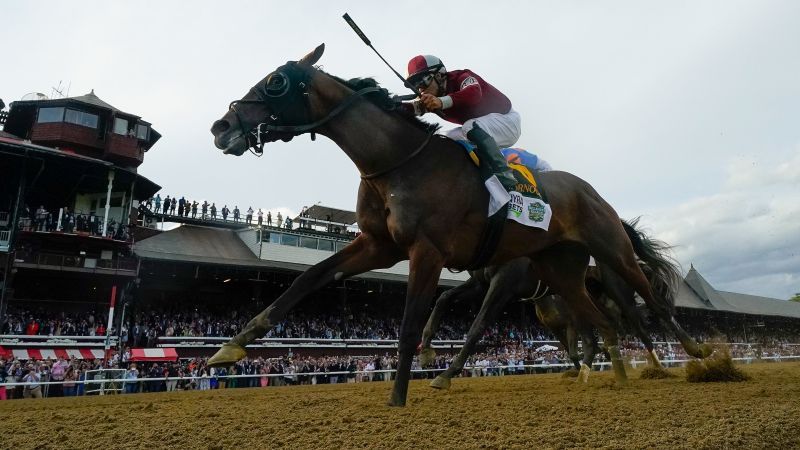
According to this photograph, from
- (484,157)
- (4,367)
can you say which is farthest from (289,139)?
(4,367)

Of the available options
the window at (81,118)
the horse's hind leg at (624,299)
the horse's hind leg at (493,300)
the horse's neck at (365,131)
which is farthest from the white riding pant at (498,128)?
the window at (81,118)

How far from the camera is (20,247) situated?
22203 mm

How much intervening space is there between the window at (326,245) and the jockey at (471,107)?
93.4ft

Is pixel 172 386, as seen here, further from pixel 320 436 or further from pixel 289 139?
pixel 320 436

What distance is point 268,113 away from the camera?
15.6 ft

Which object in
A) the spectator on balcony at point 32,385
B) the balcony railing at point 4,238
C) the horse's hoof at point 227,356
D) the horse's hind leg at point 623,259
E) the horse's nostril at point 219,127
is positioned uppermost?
the balcony railing at point 4,238

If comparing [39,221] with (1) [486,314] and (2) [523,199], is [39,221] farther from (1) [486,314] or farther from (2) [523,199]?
(2) [523,199]

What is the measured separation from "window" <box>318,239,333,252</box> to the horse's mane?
1127 inches

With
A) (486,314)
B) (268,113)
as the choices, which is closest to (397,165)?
(268,113)

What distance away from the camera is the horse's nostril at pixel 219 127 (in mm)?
4613

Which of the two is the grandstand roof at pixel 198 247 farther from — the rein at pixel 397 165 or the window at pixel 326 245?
the rein at pixel 397 165

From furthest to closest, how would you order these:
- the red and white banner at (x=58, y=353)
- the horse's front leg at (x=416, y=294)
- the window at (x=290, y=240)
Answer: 1. the window at (x=290, y=240)
2. the red and white banner at (x=58, y=353)
3. the horse's front leg at (x=416, y=294)

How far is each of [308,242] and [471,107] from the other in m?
28.5

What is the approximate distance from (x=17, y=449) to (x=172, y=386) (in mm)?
14369
